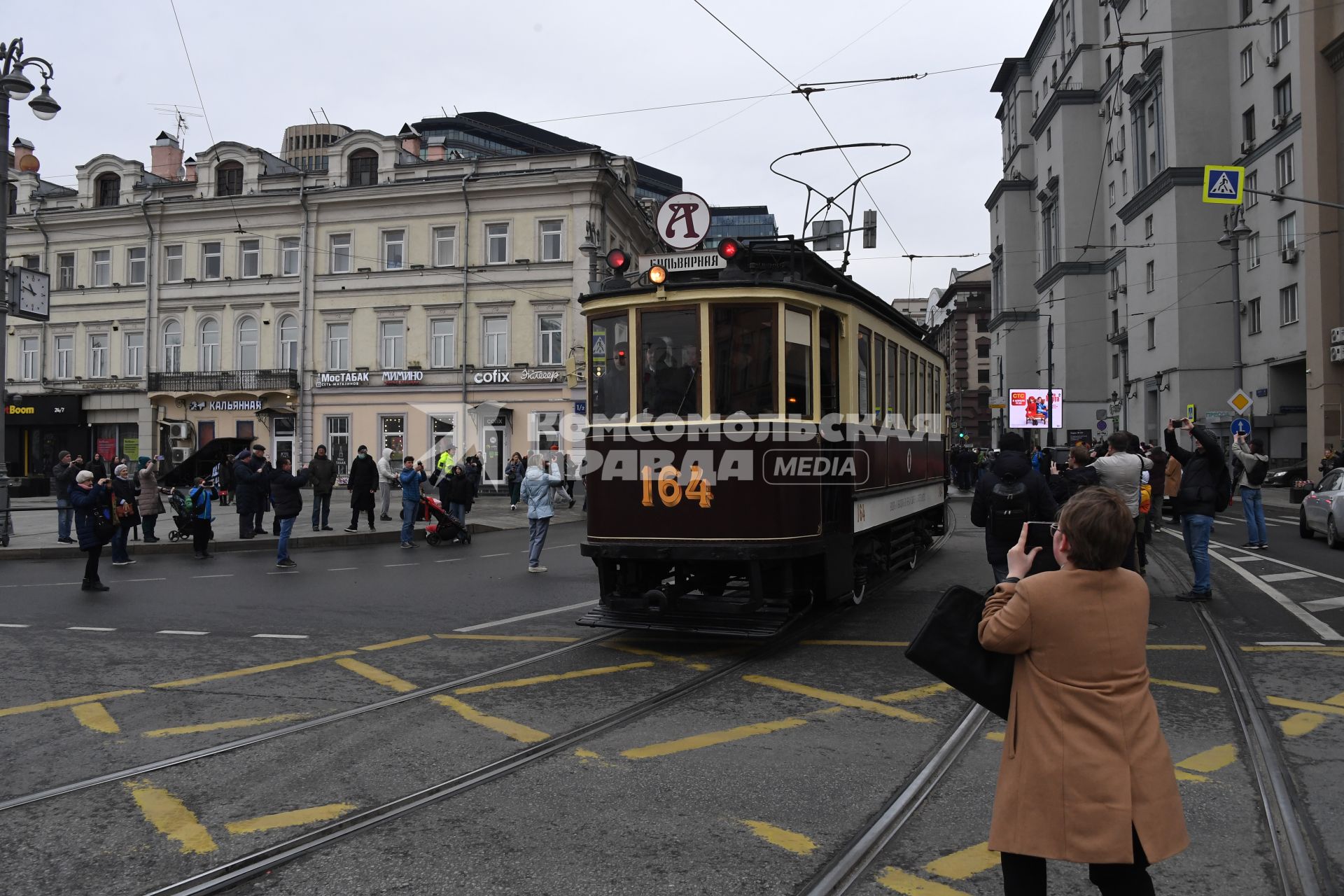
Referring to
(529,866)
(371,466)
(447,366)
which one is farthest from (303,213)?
(529,866)

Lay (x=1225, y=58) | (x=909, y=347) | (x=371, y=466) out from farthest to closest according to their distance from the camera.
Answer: (x=1225, y=58), (x=371, y=466), (x=909, y=347)

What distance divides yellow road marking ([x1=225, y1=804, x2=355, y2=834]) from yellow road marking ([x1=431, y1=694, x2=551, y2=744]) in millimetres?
1285

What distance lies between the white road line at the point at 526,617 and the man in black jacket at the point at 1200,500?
20.3 feet

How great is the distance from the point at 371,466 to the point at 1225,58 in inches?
1442

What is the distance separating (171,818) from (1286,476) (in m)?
36.5

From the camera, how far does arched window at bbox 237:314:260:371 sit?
43156 millimetres

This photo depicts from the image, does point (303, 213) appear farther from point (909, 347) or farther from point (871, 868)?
point (871, 868)

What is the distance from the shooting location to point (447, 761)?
5.32 meters

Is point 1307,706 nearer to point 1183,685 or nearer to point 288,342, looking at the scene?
point 1183,685

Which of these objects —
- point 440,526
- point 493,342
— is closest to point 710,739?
point 440,526

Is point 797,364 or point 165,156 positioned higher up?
point 165,156

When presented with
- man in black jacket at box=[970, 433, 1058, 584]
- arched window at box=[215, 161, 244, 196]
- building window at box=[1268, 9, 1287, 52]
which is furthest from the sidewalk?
building window at box=[1268, 9, 1287, 52]

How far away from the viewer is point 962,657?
2.89 metres

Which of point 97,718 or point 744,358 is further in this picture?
point 744,358
